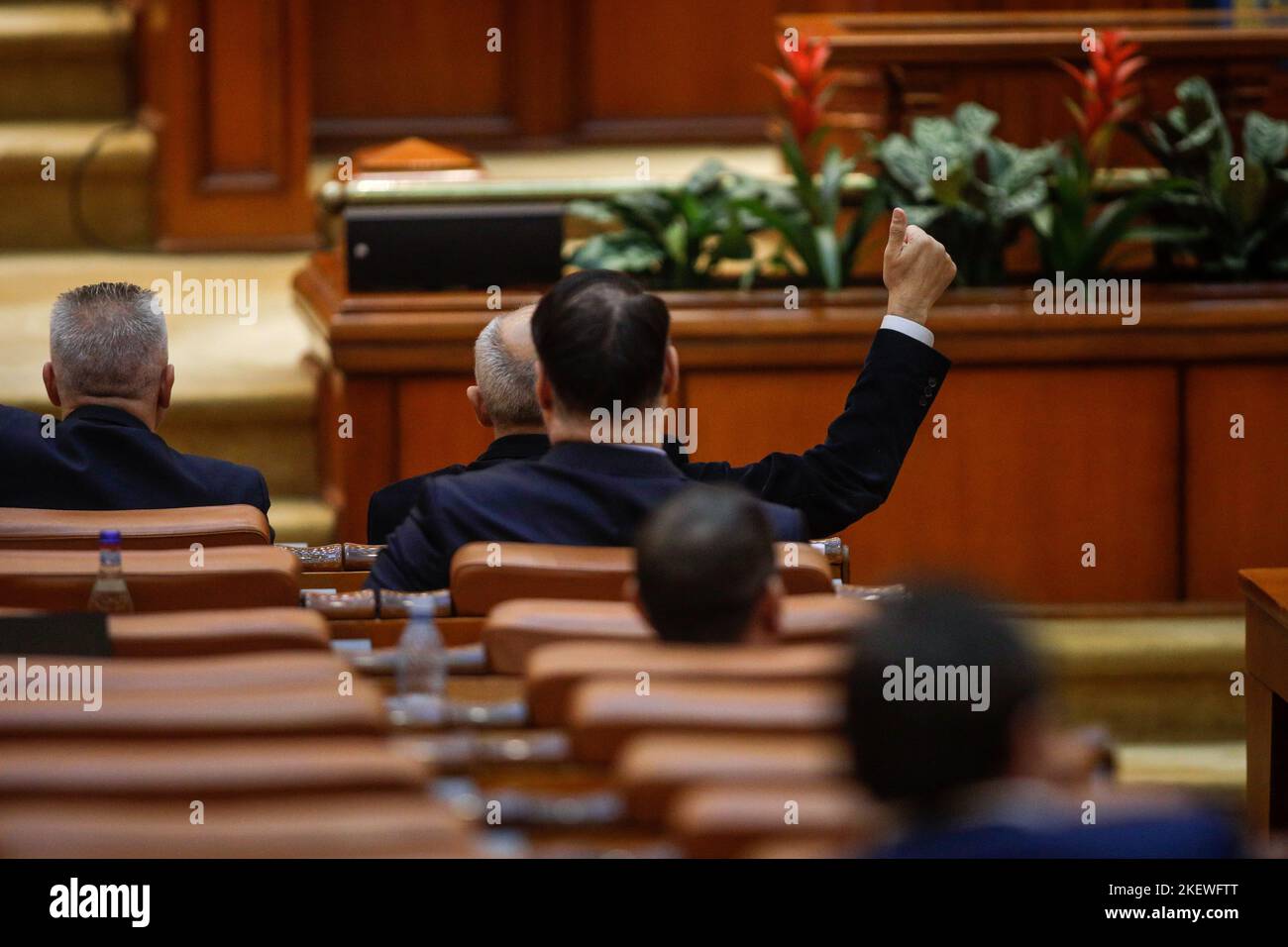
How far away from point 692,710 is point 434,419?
2.23 meters

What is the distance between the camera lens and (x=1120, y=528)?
346 cm

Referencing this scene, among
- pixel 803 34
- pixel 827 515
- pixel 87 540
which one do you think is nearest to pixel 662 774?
pixel 87 540

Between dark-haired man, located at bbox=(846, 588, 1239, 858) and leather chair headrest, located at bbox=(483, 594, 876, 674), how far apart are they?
0.43 meters

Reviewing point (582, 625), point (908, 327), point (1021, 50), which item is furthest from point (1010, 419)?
point (582, 625)

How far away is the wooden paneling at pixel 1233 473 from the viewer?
345 cm

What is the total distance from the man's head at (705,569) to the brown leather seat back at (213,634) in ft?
0.98

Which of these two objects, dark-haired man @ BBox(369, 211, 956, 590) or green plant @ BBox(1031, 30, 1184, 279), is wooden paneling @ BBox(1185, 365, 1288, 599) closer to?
green plant @ BBox(1031, 30, 1184, 279)

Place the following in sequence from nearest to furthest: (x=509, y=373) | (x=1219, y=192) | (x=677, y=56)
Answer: (x=509, y=373), (x=1219, y=192), (x=677, y=56)

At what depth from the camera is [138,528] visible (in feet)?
6.19

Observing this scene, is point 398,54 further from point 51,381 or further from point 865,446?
point 865,446

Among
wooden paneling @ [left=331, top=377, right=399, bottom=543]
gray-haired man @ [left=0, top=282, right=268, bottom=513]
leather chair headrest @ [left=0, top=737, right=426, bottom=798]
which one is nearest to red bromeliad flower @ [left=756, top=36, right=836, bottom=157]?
wooden paneling @ [left=331, top=377, right=399, bottom=543]

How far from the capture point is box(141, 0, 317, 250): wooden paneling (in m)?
4.67

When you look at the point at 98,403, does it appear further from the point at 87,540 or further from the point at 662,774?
the point at 662,774

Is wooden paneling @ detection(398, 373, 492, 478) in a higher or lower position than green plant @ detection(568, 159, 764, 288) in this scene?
lower
